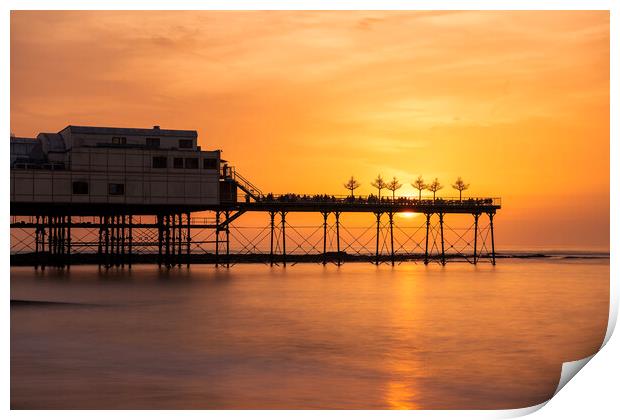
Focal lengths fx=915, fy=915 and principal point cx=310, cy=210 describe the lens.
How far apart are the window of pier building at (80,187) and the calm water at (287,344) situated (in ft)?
23.4

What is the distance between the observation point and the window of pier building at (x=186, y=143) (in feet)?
253

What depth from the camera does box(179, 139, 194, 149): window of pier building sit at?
253 ft

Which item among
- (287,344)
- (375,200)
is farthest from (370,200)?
(287,344)

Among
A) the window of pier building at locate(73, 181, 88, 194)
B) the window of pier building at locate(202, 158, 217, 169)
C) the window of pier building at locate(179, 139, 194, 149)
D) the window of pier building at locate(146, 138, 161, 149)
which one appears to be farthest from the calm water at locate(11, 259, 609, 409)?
the window of pier building at locate(179, 139, 194, 149)

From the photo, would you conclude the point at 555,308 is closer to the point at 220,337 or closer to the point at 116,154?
the point at 220,337

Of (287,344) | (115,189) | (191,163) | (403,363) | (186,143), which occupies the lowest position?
(403,363)

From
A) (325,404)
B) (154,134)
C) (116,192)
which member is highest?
(154,134)

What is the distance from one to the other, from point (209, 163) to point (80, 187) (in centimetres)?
1070

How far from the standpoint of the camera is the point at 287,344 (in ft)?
119

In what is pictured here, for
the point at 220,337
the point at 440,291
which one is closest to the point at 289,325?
the point at 220,337

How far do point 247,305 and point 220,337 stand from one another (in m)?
14.1

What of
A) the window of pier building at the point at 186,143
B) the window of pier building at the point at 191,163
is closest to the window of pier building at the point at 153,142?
the window of pier building at the point at 186,143

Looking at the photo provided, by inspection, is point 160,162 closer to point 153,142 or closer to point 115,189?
point 153,142

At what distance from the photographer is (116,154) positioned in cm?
7256
